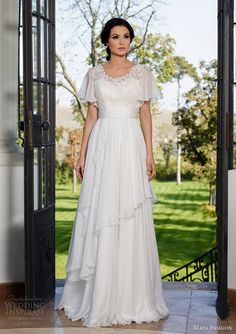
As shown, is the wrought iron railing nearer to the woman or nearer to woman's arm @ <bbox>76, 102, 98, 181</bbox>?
the woman

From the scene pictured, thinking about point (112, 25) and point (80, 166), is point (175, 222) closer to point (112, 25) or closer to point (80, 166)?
point (80, 166)

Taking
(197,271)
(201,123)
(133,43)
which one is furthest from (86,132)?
(201,123)

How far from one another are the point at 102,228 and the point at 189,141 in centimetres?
761

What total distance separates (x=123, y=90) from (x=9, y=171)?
91 centimetres

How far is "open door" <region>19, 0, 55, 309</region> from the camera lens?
13.2 feet

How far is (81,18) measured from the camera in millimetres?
10164

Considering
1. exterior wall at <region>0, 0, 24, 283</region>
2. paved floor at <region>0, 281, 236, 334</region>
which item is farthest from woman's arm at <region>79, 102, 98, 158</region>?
paved floor at <region>0, 281, 236, 334</region>

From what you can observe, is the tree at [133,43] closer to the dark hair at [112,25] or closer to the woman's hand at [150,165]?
the dark hair at [112,25]

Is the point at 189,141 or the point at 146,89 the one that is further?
the point at 189,141

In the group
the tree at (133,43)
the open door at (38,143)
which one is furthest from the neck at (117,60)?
the tree at (133,43)

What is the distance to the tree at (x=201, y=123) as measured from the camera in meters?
10.9

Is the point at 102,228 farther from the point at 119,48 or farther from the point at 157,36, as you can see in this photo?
the point at 157,36

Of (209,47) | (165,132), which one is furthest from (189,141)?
(209,47)

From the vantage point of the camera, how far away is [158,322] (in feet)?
12.7
